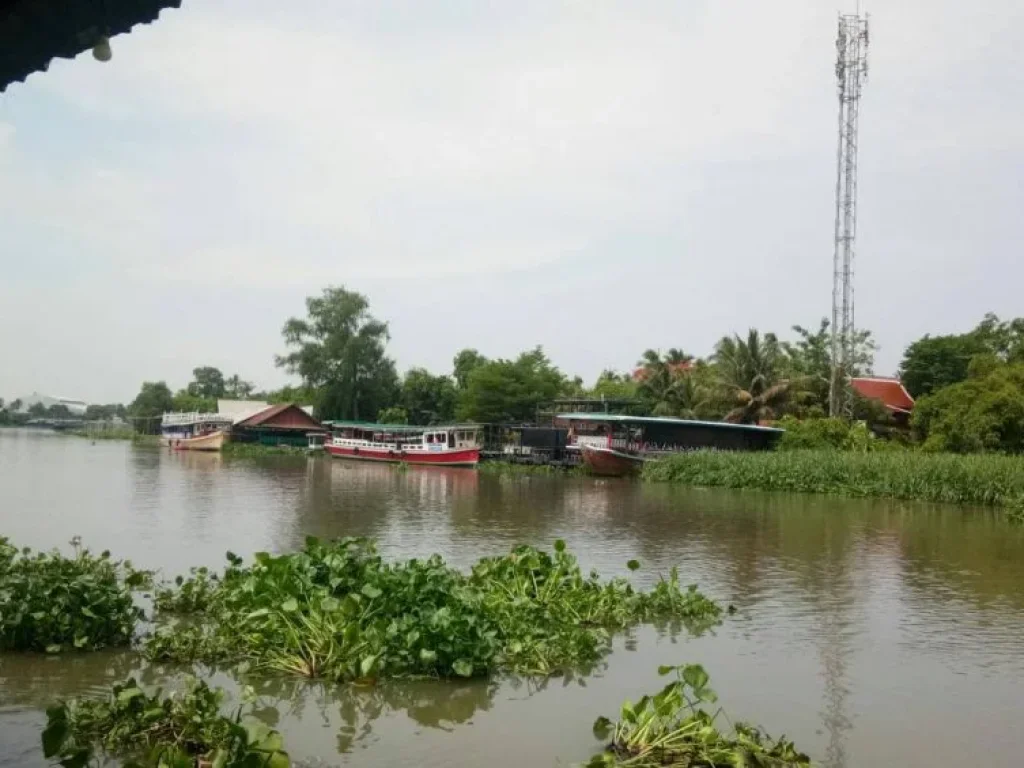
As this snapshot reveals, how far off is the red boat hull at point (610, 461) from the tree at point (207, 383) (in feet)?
242

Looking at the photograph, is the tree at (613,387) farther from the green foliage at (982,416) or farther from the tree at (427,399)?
the green foliage at (982,416)

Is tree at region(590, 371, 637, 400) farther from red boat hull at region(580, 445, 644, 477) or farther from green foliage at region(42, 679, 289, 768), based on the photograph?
green foliage at region(42, 679, 289, 768)

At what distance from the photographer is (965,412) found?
99.0 feet

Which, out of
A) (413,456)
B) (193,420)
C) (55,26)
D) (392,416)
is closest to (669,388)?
(413,456)

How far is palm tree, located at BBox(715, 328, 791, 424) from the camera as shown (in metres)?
38.3

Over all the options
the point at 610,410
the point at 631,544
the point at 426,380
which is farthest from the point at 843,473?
the point at 426,380

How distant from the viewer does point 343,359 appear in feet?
189

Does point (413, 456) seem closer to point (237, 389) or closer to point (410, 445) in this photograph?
point (410, 445)

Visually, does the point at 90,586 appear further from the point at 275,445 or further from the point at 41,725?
the point at 275,445

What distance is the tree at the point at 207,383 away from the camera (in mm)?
103231

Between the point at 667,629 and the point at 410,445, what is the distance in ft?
116

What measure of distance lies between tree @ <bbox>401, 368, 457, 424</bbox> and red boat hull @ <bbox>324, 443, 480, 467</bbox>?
10.9 metres

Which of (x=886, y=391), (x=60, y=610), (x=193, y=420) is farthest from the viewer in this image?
(x=193, y=420)

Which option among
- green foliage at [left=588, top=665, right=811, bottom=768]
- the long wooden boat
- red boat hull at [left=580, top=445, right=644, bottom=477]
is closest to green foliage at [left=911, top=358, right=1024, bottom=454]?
red boat hull at [left=580, top=445, right=644, bottom=477]
